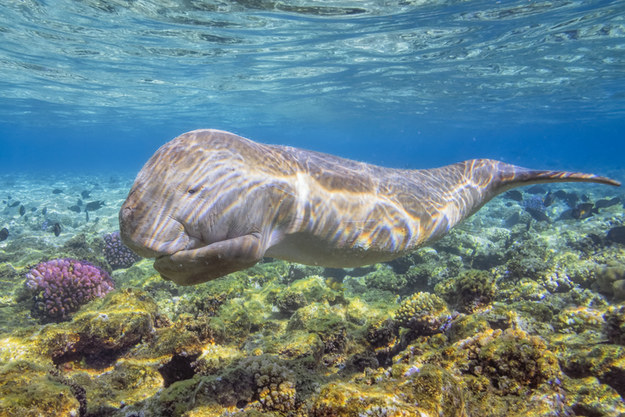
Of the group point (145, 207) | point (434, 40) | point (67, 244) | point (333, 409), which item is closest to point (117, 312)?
point (145, 207)

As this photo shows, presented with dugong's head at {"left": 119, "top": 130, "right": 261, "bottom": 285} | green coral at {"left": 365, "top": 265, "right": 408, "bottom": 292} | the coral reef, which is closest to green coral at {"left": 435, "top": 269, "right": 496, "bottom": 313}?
the coral reef

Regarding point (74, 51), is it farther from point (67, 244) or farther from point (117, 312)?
point (117, 312)

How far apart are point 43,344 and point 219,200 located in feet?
12.2

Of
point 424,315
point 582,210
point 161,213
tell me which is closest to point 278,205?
point 161,213

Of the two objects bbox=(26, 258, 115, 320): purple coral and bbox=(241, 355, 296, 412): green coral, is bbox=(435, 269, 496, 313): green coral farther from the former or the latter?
bbox=(26, 258, 115, 320): purple coral

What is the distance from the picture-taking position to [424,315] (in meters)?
4.56

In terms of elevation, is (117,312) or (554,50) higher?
(554,50)

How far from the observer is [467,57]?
846 inches

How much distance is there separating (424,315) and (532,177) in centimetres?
237

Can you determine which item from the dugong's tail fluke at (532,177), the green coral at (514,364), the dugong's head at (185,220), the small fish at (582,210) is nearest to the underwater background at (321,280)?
the green coral at (514,364)

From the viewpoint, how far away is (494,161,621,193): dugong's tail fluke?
14.1 ft

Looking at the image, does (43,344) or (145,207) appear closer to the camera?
(145,207)

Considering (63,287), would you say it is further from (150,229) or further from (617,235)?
(617,235)

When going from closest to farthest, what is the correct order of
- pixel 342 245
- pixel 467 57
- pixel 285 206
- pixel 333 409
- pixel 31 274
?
pixel 333 409 → pixel 285 206 → pixel 342 245 → pixel 31 274 → pixel 467 57
